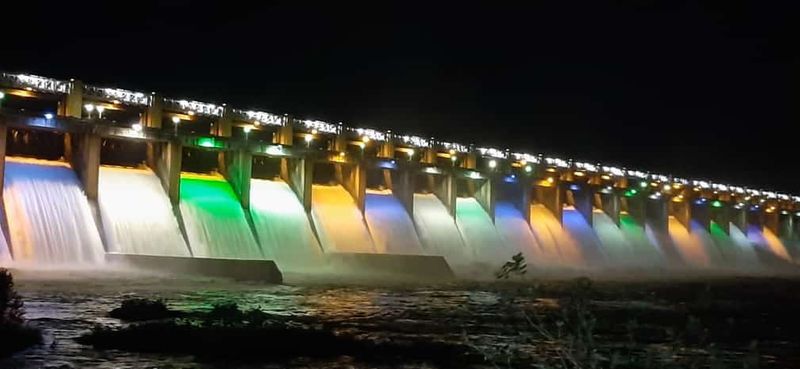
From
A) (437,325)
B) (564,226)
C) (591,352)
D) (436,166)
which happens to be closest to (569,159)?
(564,226)

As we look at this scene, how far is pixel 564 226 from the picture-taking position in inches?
2687

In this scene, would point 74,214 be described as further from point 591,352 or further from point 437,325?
point 591,352

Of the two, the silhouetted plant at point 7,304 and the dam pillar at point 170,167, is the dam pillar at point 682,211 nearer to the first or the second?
the dam pillar at point 170,167

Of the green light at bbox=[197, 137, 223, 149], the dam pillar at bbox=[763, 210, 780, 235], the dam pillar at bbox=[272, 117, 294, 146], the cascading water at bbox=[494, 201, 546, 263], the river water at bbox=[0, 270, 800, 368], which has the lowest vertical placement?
the river water at bbox=[0, 270, 800, 368]

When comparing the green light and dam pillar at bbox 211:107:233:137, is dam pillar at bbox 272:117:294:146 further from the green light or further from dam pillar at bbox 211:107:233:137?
the green light

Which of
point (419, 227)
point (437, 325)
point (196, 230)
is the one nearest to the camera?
point (437, 325)

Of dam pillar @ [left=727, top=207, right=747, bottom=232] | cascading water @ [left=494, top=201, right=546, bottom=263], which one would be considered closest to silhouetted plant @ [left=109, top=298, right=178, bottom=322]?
cascading water @ [left=494, top=201, right=546, bottom=263]

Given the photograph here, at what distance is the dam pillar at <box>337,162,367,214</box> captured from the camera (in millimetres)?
51062

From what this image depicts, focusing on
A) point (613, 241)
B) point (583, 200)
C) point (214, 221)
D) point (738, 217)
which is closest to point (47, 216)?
point (214, 221)

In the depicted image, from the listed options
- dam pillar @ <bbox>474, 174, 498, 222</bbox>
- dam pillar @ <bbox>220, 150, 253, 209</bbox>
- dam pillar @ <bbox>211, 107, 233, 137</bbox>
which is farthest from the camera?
dam pillar @ <bbox>474, 174, 498, 222</bbox>

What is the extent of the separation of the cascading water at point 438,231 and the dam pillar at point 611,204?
73.6 ft

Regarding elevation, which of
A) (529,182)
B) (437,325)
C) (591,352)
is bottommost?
(437,325)

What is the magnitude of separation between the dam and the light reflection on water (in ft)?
14.8

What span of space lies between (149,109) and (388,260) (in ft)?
43.4
